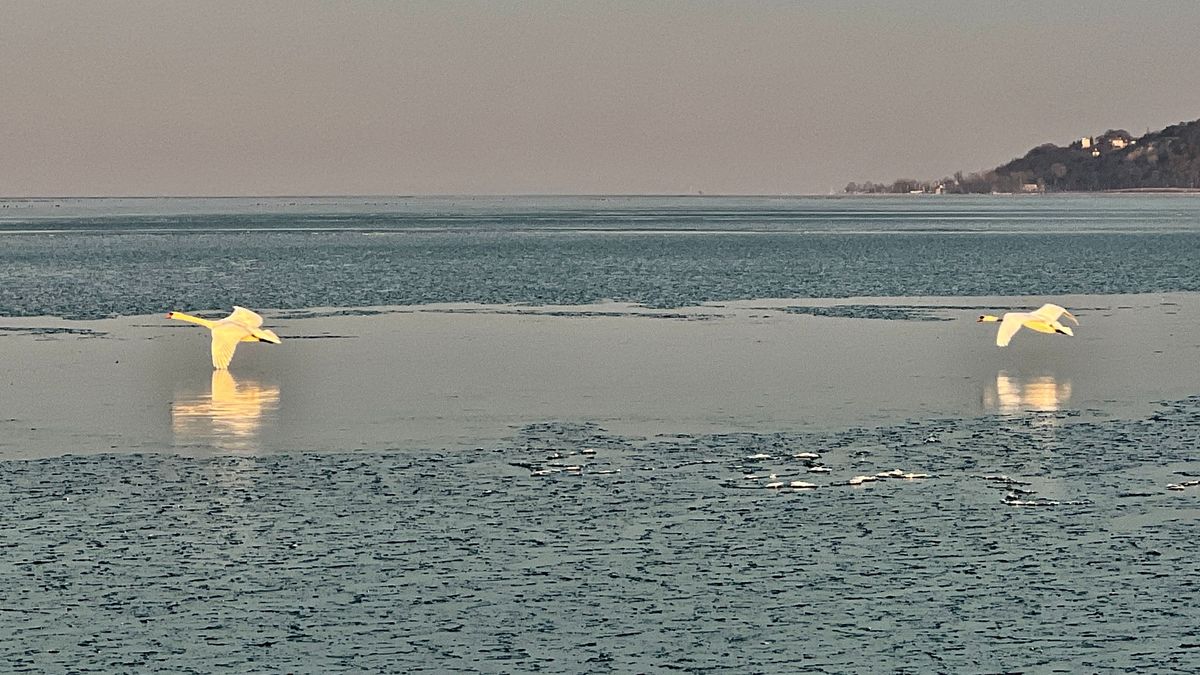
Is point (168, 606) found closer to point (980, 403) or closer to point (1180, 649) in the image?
point (1180, 649)

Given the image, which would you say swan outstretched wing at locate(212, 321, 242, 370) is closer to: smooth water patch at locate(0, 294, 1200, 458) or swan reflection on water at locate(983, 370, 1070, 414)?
smooth water patch at locate(0, 294, 1200, 458)

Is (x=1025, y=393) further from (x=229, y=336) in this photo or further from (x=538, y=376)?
(x=229, y=336)

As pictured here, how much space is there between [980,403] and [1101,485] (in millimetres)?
6077

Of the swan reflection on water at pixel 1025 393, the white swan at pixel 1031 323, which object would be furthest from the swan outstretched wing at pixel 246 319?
the white swan at pixel 1031 323

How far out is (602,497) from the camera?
49.2 feet

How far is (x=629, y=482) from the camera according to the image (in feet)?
51.8

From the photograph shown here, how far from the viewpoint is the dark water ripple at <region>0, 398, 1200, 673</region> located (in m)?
10.4

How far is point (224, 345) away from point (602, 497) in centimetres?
1188

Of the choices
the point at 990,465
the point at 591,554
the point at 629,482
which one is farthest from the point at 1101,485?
the point at 591,554

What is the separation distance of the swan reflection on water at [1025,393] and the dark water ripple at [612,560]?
301 centimetres

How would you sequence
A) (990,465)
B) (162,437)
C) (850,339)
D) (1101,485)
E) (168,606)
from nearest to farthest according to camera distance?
(168,606), (1101,485), (990,465), (162,437), (850,339)

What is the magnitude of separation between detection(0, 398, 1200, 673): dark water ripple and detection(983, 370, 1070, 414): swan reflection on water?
9.87 ft

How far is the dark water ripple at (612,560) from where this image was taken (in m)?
10.4

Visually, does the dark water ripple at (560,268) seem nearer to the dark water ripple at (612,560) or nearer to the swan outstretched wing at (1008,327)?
the swan outstretched wing at (1008,327)
